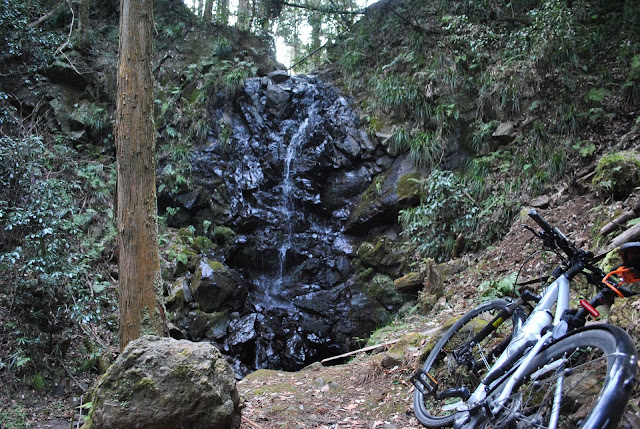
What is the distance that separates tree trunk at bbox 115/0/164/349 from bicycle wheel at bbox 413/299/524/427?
9.12 feet

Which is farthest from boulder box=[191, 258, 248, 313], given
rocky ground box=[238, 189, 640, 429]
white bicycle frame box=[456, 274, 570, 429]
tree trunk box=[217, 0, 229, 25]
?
tree trunk box=[217, 0, 229, 25]

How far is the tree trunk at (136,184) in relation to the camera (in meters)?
4.12

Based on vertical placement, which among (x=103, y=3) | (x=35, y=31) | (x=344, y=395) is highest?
(x=103, y=3)

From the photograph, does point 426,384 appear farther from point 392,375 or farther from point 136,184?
point 136,184

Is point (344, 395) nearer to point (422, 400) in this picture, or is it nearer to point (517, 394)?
point (422, 400)

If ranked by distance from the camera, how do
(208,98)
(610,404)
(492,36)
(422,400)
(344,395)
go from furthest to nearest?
1. (208,98)
2. (492,36)
3. (344,395)
4. (422,400)
5. (610,404)

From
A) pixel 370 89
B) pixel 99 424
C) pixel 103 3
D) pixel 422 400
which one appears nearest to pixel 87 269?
pixel 99 424

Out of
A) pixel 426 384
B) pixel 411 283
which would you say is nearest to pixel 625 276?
pixel 426 384

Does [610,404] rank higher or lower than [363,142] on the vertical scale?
lower

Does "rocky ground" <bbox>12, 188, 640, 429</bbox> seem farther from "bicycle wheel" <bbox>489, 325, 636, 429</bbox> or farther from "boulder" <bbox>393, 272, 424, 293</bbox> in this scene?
"boulder" <bbox>393, 272, 424, 293</bbox>

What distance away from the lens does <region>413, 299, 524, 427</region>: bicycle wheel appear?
9.45ft

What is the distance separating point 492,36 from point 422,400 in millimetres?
8521

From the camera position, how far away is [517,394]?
214 centimetres

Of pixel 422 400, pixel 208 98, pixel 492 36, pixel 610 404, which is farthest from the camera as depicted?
pixel 208 98
